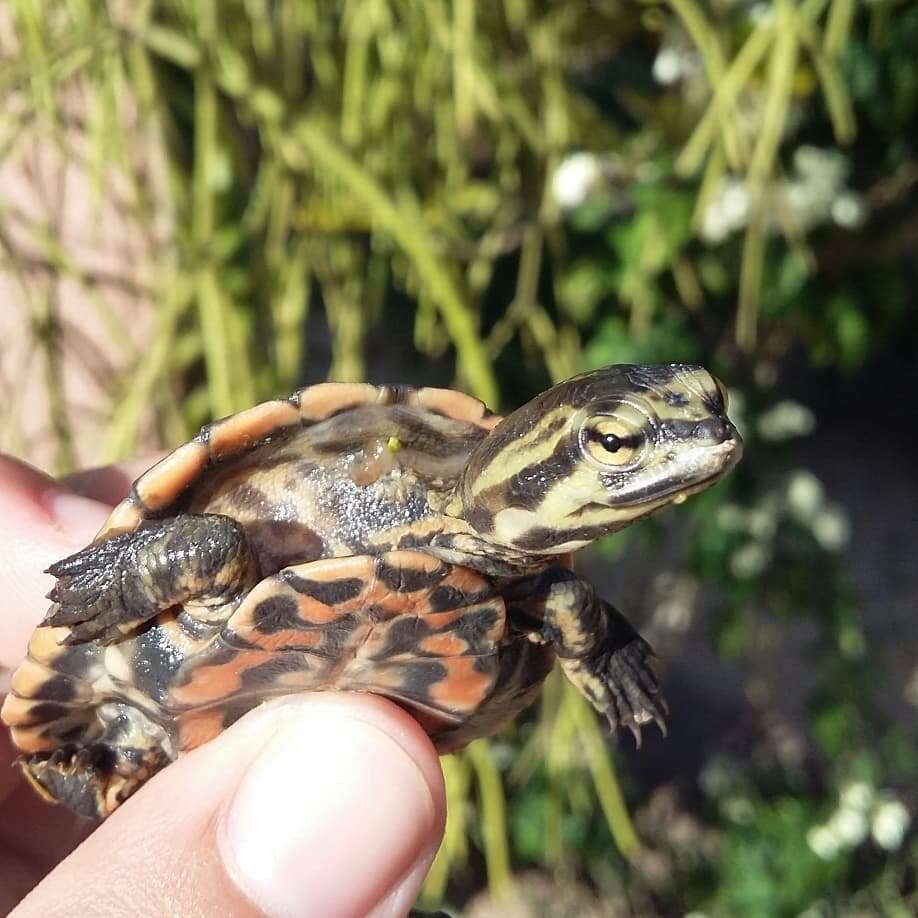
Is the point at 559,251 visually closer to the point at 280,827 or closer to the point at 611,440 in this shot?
the point at 611,440

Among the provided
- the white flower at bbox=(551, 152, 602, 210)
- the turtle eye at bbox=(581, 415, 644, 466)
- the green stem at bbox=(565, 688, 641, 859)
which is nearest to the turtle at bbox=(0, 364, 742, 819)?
the turtle eye at bbox=(581, 415, 644, 466)

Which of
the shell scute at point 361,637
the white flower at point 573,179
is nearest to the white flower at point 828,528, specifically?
the white flower at point 573,179

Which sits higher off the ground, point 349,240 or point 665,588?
point 349,240

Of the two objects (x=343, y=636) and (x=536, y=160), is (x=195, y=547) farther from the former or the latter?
(x=536, y=160)

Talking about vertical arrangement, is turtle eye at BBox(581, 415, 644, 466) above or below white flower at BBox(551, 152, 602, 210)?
above

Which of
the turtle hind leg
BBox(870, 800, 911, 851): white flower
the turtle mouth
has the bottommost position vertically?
BBox(870, 800, 911, 851): white flower

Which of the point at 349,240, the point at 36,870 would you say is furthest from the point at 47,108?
the point at 36,870

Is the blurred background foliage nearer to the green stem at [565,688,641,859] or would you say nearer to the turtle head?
the green stem at [565,688,641,859]
